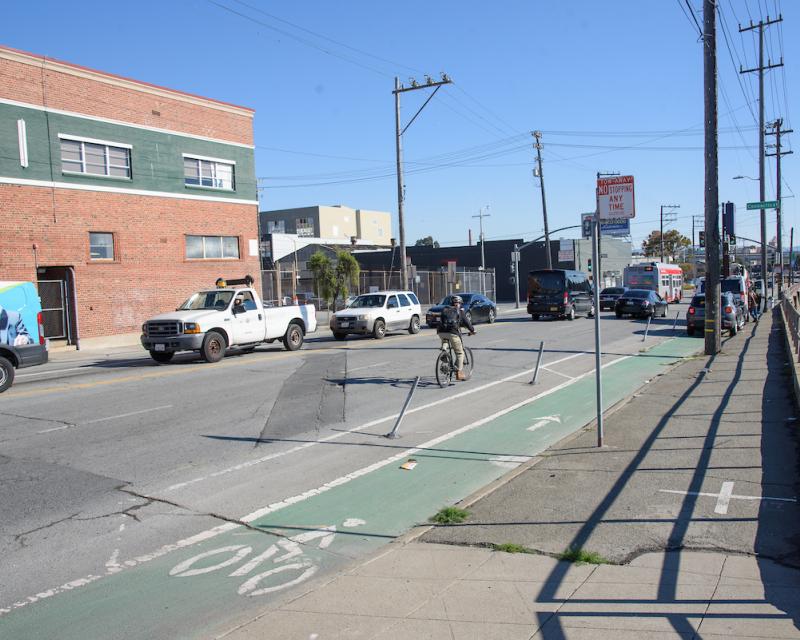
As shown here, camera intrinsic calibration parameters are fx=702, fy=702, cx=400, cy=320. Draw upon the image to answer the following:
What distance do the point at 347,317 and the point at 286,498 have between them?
1818 centimetres

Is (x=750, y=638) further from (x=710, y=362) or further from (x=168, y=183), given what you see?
(x=168, y=183)

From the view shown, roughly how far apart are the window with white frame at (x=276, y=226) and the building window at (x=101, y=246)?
6516 cm

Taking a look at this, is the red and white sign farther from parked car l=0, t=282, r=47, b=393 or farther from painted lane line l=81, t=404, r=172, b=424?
parked car l=0, t=282, r=47, b=393

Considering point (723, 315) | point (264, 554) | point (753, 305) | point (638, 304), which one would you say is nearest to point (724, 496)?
point (264, 554)

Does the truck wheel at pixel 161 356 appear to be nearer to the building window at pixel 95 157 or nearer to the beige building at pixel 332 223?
the building window at pixel 95 157

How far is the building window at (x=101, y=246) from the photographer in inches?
1027

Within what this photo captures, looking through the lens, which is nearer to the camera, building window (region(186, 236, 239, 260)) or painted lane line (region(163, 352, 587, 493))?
painted lane line (region(163, 352, 587, 493))

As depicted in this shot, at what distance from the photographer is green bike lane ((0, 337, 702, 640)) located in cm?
457

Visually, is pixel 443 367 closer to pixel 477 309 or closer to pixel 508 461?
pixel 508 461

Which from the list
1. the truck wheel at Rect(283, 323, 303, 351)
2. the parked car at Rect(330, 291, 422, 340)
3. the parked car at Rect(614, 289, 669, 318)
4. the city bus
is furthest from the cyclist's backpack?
the city bus

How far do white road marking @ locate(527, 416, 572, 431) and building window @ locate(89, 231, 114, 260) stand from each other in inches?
806

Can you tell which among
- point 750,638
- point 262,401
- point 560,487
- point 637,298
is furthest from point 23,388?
point 637,298

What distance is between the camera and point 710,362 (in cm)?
1778

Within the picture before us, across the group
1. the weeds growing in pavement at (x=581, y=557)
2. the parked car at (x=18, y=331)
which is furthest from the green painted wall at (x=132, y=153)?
the weeds growing in pavement at (x=581, y=557)
